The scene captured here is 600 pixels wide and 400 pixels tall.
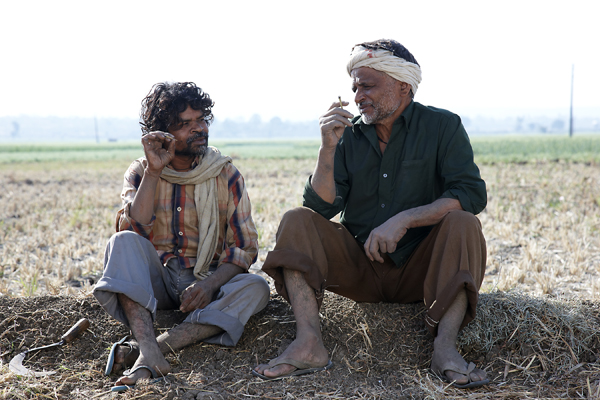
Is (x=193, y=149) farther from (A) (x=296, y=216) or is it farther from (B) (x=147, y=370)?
(B) (x=147, y=370)

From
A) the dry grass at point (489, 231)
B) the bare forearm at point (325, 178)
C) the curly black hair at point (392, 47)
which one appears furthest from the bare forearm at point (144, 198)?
the curly black hair at point (392, 47)

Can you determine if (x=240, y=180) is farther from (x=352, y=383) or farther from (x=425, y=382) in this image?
(x=425, y=382)

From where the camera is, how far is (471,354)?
3229 mm

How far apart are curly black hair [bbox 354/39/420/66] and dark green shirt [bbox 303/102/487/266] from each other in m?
0.32

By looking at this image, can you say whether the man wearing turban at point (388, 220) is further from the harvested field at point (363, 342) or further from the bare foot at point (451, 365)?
the harvested field at point (363, 342)

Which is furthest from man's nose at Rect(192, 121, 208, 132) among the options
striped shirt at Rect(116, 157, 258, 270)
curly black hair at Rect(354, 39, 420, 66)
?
curly black hair at Rect(354, 39, 420, 66)

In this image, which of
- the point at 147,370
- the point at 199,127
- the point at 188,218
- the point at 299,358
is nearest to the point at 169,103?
the point at 199,127

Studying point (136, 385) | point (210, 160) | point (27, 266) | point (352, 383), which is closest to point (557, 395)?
point (352, 383)

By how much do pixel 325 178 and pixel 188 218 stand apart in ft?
3.23

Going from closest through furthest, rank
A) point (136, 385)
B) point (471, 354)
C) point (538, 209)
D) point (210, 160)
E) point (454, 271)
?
1. point (136, 385)
2. point (454, 271)
3. point (471, 354)
4. point (210, 160)
5. point (538, 209)

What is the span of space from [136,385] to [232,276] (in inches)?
37.0

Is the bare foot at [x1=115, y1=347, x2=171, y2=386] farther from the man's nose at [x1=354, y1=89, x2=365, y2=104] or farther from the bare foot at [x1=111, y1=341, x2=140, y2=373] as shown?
the man's nose at [x1=354, y1=89, x2=365, y2=104]

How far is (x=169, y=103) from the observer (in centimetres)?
348

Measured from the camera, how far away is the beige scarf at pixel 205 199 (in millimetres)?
3465
